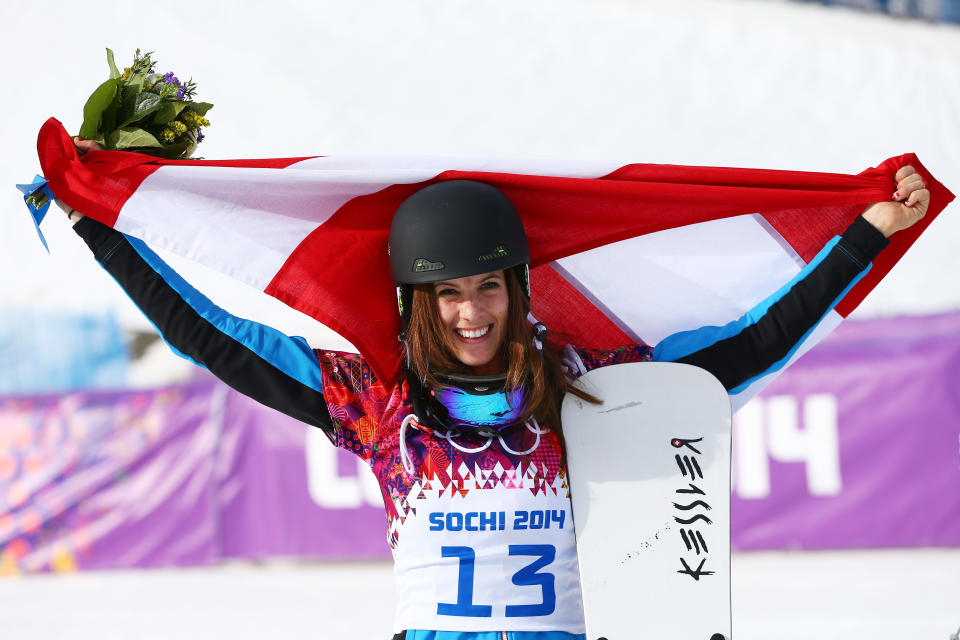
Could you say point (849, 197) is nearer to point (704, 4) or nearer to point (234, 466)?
point (234, 466)

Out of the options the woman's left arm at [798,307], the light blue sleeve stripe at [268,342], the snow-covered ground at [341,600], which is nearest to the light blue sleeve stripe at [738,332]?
the woman's left arm at [798,307]

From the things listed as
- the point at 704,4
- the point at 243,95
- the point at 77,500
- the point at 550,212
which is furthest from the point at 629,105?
the point at 550,212

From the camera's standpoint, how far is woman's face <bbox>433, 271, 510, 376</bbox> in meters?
1.85

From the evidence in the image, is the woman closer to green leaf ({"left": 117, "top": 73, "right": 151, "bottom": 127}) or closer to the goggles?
the goggles

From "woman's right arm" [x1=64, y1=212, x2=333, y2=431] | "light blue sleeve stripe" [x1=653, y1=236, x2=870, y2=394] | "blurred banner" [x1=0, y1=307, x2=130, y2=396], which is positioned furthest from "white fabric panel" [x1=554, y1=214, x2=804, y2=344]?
"blurred banner" [x1=0, y1=307, x2=130, y2=396]

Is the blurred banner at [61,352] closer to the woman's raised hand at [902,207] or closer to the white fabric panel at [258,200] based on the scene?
the white fabric panel at [258,200]

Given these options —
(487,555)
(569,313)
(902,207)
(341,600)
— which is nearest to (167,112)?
(569,313)

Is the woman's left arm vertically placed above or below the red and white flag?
below

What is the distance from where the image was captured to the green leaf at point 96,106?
6.66ft

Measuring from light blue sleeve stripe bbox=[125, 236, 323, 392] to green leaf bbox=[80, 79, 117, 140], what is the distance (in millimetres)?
337

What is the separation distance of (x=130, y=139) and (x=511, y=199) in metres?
0.77

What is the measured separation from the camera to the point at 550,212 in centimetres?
217

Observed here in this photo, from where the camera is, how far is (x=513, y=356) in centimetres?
184

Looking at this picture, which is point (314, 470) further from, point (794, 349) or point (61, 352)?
point (794, 349)
